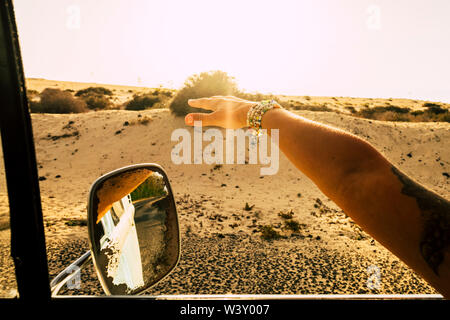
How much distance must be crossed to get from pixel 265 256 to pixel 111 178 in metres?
4.19

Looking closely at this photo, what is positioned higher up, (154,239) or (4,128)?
(4,128)

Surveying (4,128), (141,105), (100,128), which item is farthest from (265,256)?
(141,105)

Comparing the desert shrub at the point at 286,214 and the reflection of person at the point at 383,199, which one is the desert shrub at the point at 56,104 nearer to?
the desert shrub at the point at 286,214

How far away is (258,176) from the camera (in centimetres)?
1112


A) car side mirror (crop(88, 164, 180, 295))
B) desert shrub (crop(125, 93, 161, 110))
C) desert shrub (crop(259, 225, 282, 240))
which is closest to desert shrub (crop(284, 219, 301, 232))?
desert shrub (crop(259, 225, 282, 240))

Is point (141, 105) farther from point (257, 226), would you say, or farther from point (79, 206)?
point (257, 226)

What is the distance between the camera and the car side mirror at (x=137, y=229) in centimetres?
116

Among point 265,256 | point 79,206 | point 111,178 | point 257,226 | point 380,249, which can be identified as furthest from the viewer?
point 79,206

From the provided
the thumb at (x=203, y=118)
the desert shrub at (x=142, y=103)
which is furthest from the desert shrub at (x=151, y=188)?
the desert shrub at (x=142, y=103)

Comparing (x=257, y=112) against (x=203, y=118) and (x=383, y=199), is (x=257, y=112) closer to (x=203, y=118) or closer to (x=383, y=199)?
(x=203, y=118)

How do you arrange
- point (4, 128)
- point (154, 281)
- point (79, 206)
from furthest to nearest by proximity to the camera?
point (79, 206) → point (154, 281) → point (4, 128)

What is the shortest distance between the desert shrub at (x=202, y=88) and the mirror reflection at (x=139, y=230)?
14.4m

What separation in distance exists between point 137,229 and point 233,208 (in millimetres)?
6554

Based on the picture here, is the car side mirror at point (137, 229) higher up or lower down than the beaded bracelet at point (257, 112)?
lower down
